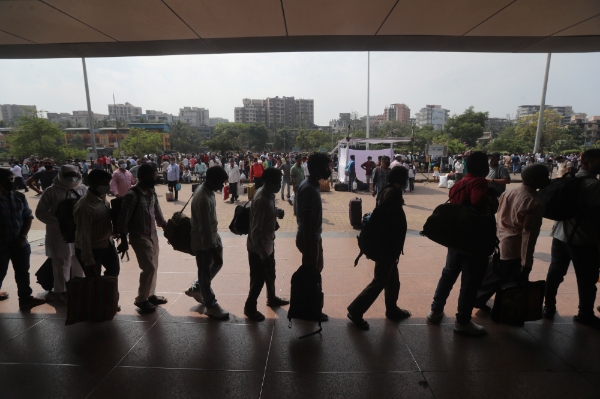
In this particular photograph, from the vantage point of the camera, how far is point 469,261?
3113 mm

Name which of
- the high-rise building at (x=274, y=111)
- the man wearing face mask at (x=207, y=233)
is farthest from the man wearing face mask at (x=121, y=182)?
the high-rise building at (x=274, y=111)

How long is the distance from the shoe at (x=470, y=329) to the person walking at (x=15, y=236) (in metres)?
4.55

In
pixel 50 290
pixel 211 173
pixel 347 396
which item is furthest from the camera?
pixel 50 290

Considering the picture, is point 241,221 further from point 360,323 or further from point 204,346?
point 360,323

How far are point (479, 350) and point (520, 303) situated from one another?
0.62 metres

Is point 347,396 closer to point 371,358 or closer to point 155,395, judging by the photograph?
point 371,358

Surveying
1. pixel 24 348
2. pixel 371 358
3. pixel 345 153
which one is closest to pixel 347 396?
pixel 371 358

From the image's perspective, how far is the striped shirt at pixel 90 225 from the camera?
3.16 metres

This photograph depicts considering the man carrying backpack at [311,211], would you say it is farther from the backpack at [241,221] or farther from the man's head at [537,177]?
the man's head at [537,177]

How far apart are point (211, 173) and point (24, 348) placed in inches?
90.0

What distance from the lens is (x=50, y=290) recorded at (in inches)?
160

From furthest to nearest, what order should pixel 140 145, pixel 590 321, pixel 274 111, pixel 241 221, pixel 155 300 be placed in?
pixel 274 111
pixel 140 145
pixel 155 300
pixel 241 221
pixel 590 321

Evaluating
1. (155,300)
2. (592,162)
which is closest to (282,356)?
(155,300)

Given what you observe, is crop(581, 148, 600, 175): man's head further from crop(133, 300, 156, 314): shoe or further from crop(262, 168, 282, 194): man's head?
crop(133, 300, 156, 314): shoe
